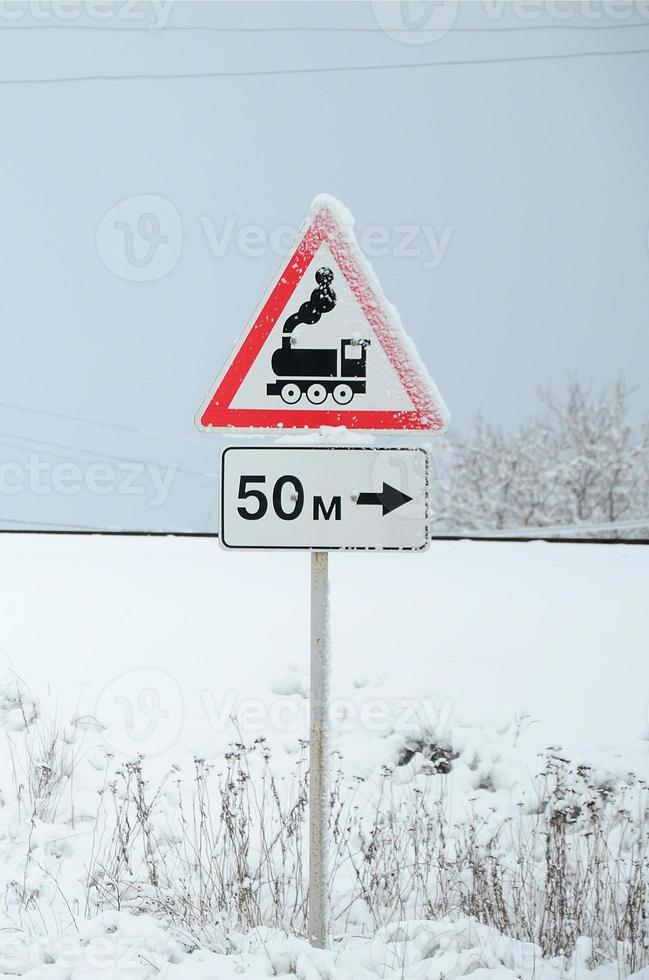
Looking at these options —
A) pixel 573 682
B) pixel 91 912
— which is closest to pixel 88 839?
pixel 91 912

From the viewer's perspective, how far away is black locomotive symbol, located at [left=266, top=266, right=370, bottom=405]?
2.79 m

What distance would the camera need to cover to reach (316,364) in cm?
280

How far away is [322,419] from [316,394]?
82 mm

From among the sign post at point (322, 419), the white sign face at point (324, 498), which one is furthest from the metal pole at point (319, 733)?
the white sign face at point (324, 498)

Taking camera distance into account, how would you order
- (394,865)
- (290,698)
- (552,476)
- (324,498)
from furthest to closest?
(552,476) → (290,698) → (394,865) → (324,498)

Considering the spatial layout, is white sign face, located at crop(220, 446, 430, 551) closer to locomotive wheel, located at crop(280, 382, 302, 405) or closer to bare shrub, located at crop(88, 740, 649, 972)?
locomotive wheel, located at crop(280, 382, 302, 405)

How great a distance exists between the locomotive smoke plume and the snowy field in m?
2.09

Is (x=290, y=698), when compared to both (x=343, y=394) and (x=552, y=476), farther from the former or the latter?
(x=552, y=476)

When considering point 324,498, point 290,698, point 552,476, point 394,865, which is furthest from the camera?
point 552,476

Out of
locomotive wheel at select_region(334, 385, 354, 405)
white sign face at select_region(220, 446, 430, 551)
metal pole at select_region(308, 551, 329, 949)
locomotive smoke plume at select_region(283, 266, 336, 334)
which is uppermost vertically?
locomotive smoke plume at select_region(283, 266, 336, 334)

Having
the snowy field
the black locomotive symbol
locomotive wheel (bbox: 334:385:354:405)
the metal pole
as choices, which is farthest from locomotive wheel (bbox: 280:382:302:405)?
the snowy field

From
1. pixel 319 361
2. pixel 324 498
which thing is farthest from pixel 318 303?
pixel 324 498

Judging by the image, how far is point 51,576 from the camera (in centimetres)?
871

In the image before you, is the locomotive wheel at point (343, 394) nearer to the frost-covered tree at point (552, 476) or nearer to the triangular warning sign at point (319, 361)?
the triangular warning sign at point (319, 361)
